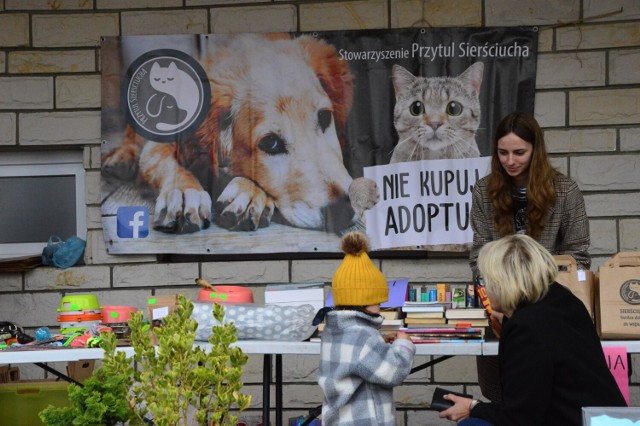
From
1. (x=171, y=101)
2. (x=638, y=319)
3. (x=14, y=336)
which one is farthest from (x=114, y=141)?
(x=638, y=319)

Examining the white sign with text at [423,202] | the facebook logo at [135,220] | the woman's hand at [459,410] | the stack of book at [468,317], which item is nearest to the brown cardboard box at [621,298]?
the stack of book at [468,317]

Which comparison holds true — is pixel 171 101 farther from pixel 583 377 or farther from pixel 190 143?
pixel 583 377

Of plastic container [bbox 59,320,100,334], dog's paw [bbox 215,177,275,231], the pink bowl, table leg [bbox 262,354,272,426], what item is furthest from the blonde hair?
dog's paw [bbox 215,177,275,231]

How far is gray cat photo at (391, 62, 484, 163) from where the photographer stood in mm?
6512

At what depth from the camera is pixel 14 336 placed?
5211 mm

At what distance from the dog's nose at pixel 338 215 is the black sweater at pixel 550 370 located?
9.59 feet

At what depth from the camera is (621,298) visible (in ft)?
14.4

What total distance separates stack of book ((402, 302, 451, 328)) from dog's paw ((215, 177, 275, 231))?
2173mm

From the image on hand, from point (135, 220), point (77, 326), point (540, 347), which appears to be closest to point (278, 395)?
point (77, 326)

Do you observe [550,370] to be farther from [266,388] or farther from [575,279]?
[266,388]

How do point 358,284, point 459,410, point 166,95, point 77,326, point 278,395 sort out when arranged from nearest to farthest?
point 459,410 → point 358,284 → point 278,395 → point 77,326 → point 166,95

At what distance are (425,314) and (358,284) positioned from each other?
0.43 m

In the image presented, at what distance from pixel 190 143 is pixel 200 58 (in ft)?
1.75

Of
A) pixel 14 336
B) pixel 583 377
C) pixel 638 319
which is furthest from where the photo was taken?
pixel 14 336
